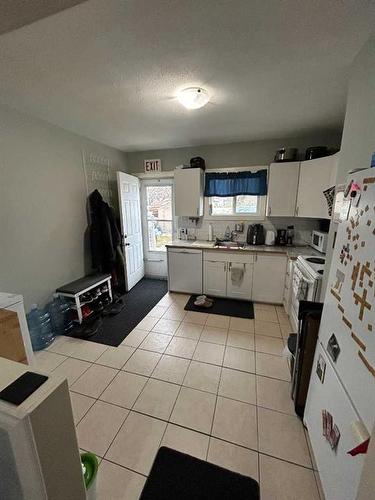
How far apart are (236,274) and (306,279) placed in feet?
3.69

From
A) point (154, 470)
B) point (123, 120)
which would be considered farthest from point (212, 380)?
point (123, 120)

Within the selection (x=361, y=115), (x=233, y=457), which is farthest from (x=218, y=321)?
(x=361, y=115)

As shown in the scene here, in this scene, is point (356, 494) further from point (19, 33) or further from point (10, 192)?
point (10, 192)

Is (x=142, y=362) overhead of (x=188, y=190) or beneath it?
beneath

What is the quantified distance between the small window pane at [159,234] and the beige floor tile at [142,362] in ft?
7.83

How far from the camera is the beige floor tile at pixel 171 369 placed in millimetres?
1870

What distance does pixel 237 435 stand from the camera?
1.42 m

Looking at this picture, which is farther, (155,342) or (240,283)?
(240,283)

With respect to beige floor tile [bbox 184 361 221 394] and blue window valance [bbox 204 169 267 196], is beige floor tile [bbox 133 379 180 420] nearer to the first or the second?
beige floor tile [bbox 184 361 221 394]

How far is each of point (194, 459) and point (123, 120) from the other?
3154 millimetres

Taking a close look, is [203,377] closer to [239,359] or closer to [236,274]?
[239,359]

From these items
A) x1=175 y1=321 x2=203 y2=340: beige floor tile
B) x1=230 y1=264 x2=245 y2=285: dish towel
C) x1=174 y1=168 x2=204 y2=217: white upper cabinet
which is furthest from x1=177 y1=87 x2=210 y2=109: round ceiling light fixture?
x1=175 y1=321 x2=203 y2=340: beige floor tile

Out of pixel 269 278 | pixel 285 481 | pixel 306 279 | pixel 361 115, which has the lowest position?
pixel 285 481

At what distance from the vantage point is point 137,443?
4.51ft
